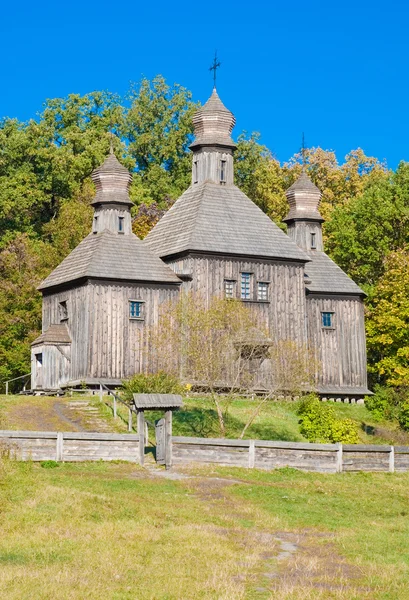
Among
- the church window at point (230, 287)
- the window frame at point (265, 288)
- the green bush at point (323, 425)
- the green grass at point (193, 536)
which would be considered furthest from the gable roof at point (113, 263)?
the green grass at point (193, 536)

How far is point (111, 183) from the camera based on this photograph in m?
50.8

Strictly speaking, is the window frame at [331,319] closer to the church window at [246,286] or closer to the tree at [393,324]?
the tree at [393,324]

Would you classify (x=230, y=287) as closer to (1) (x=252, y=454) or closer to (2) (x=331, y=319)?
(2) (x=331, y=319)

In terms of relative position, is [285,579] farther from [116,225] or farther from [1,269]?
[1,269]

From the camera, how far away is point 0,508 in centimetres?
2262

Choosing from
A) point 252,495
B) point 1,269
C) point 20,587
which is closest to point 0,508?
point 20,587

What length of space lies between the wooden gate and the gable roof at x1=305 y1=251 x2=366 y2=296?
2050cm

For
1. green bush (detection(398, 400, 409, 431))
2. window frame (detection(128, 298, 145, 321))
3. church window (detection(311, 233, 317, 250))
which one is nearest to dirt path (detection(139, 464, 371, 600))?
green bush (detection(398, 400, 409, 431))

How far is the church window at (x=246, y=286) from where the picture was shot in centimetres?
4950

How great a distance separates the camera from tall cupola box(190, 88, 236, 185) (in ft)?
174

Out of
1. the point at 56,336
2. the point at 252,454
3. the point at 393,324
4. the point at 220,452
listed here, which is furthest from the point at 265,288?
the point at 220,452

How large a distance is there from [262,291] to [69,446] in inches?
793

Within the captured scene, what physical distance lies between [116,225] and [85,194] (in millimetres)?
16011

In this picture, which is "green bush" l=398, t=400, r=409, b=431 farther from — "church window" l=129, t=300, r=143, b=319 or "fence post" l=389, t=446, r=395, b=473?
"church window" l=129, t=300, r=143, b=319
